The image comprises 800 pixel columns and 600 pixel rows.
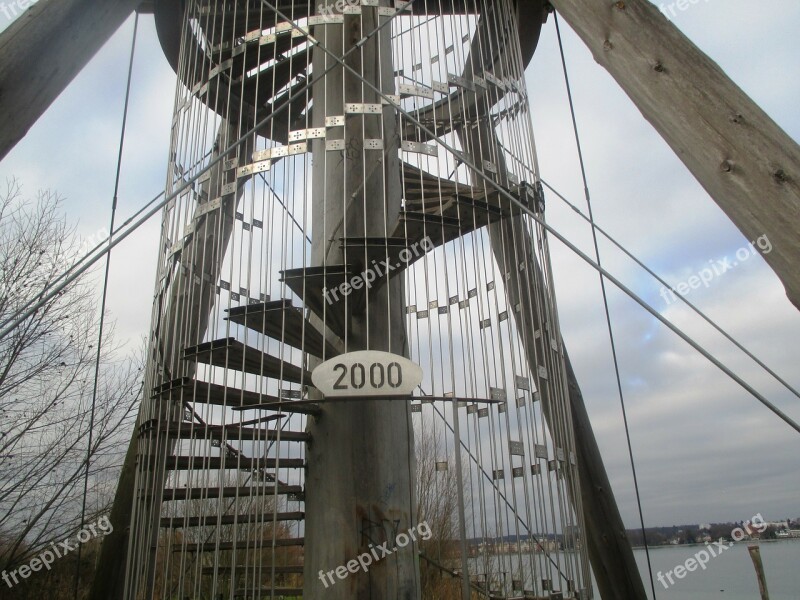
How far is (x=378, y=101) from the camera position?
4.57 m

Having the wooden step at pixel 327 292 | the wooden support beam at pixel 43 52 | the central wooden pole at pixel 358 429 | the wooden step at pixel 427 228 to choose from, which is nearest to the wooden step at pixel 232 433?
the central wooden pole at pixel 358 429

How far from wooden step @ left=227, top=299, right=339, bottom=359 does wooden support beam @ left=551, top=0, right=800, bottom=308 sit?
77.4 inches

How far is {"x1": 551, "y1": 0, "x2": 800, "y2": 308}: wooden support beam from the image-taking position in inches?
69.8

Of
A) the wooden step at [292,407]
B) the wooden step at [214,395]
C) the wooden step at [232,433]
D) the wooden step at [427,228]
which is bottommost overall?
the wooden step at [232,433]

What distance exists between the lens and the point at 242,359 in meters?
3.66

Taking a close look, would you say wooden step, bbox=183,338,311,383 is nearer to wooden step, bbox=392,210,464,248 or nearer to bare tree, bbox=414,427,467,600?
wooden step, bbox=392,210,464,248

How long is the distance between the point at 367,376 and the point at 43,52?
1974 millimetres

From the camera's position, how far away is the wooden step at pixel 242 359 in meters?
3.46

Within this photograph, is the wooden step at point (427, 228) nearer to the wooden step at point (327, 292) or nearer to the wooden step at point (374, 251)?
the wooden step at point (374, 251)

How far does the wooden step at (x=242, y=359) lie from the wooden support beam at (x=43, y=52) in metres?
1.40

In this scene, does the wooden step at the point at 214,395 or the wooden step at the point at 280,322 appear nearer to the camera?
the wooden step at the point at 280,322

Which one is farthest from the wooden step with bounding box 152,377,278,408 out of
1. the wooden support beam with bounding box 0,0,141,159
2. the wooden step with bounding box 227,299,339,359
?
the wooden support beam with bounding box 0,0,141,159

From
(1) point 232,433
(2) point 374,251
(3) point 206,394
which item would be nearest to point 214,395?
(3) point 206,394

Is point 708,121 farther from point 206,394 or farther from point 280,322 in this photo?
point 206,394
